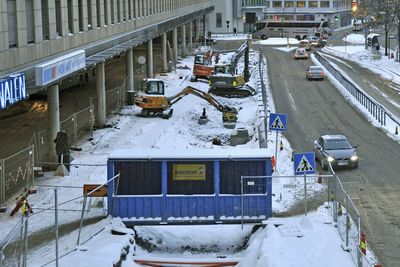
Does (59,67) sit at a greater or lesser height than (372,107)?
greater

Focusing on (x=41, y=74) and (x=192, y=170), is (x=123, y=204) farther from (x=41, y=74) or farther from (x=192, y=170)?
(x=41, y=74)

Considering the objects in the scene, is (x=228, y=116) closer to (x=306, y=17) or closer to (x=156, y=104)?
(x=156, y=104)

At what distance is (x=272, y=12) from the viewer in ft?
467

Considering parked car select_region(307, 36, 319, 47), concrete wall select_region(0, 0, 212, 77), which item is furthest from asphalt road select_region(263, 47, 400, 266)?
parked car select_region(307, 36, 319, 47)

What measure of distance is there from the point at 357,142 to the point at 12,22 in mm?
19510

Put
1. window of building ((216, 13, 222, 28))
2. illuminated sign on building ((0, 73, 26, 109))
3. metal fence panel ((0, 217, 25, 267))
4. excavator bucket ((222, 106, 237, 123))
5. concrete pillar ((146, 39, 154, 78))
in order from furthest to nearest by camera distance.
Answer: window of building ((216, 13, 222, 28))
concrete pillar ((146, 39, 154, 78))
excavator bucket ((222, 106, 237, 123))
illuminated sign on building ((0, 73, 26, 109))
metal fence panel ((0, 217, 25, 267))

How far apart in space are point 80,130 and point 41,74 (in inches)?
468

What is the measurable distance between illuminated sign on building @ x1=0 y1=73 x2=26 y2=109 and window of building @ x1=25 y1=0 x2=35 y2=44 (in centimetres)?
460

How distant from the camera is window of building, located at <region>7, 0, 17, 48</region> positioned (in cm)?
2589

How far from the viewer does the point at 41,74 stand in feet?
85.1

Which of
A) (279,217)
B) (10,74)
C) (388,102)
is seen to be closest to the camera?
(279,217)

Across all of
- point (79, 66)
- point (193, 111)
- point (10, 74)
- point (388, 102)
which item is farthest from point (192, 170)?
point (388, 102)

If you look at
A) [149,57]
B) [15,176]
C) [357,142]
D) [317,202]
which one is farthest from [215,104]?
[317,202]

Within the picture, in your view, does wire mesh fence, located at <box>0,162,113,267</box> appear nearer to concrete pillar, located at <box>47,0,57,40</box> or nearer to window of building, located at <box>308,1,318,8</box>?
concrete pillar, located at <box>47,0,57,40</box>
